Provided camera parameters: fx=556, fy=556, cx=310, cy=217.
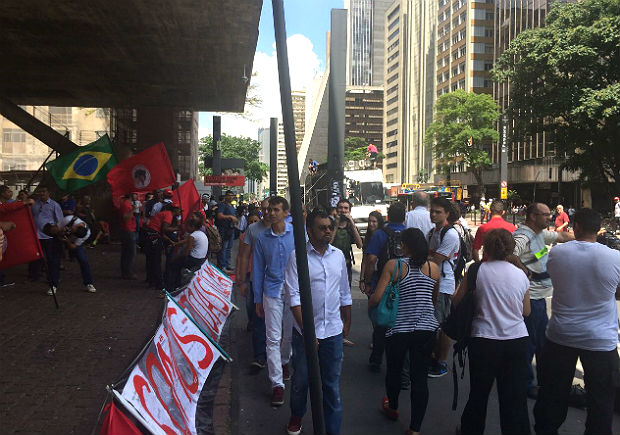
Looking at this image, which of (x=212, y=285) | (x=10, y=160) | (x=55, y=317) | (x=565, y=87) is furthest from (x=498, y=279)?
(x=10, y=160)

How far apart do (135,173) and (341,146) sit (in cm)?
457

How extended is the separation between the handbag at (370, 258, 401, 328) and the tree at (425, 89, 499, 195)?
62.5 metres

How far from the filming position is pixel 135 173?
11180 mm

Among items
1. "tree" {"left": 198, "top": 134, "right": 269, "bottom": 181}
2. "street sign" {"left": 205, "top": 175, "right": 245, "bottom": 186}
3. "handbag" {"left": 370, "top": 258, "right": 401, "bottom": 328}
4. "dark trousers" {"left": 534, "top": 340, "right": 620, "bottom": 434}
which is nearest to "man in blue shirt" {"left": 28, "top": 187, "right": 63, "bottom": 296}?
"handbag" {"left": 370, "top": 258, "right": 401, "bottom": 328}

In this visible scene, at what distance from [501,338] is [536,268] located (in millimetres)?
1622

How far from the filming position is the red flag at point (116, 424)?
2.78 meters

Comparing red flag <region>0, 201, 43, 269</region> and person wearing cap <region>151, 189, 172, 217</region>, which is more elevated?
person wearing cap <region>151, 189, 172, 217</region>

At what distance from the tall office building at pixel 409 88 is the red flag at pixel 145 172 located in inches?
3181

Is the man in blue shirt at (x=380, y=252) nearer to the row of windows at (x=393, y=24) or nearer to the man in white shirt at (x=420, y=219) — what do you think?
the man in white shirt at (x=420, y=219)

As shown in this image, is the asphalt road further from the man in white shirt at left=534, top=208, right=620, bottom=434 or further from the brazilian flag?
the brazilian flag

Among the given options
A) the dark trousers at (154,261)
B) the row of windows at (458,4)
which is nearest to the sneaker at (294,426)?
the dark trousers at (154,261)

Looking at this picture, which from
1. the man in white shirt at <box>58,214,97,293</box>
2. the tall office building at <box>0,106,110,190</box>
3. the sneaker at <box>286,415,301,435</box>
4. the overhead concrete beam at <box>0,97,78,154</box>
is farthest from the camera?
the tall office building at <box>0,106,110,190</box>

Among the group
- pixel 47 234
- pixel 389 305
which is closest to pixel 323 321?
pixel 389 305

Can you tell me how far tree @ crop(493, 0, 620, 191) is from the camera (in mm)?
31047
